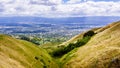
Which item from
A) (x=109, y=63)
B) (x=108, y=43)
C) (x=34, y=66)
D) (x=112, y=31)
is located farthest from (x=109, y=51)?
(x=112, y=31)

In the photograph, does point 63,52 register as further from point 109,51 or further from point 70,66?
point 109,51

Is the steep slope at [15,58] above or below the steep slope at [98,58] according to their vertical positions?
above

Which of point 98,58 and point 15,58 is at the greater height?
point 15,58

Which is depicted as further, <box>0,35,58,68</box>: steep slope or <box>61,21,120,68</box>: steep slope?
<box>61,21,120,68</box>: steep slope

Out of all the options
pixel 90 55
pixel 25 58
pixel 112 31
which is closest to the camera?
pixel 25 58

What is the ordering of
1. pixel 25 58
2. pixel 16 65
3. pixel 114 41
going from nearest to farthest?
pixel 16 65 < pixel 25 58 < pixel 114 41

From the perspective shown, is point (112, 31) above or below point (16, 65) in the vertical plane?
below

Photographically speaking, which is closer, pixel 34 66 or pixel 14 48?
pixel 34 66

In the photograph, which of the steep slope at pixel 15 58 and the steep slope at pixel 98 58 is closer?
the steep slope at pixel 15 58

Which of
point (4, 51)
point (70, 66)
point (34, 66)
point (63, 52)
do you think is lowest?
point (63, 52)

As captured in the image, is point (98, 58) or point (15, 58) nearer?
point (15, 58)

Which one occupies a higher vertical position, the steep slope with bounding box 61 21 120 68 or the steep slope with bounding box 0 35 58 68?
the steep slope with bounding box 0 35 58 68
